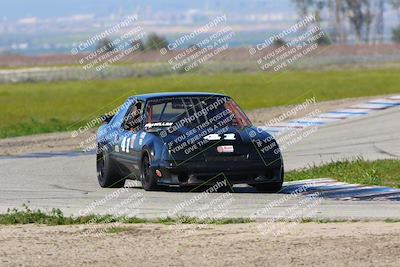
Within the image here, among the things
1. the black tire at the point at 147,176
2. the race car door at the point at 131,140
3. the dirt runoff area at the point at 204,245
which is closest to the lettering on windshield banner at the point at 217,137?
the black tire at the point at 147,176

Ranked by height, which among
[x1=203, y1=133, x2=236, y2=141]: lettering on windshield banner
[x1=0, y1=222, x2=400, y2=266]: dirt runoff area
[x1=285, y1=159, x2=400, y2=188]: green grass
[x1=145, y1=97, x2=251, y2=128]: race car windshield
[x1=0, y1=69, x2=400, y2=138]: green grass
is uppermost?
[x1=0, y1=222, x2=400, y2=266]: dirt runoff area

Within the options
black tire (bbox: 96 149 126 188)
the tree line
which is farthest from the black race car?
the tree line

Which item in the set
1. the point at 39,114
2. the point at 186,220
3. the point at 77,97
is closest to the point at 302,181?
the point at 186,220

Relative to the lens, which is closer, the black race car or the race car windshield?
the black race car

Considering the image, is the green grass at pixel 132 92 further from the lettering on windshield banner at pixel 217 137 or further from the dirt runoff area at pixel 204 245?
the dirt runoff area at pixel 204 245

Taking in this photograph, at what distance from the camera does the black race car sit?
16.8 m

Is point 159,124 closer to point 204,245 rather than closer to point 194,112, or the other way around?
point 194,112

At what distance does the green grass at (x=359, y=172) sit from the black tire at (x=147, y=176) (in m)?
2.83

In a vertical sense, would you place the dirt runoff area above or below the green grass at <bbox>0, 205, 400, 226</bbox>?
above

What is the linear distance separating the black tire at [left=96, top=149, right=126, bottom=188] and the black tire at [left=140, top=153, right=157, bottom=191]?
117 cm

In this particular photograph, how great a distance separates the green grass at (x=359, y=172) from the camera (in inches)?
732

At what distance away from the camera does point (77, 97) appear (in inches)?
2527

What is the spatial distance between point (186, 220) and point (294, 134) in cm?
1635

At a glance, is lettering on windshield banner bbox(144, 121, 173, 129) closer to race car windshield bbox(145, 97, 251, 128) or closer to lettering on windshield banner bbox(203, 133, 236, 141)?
race car windshield bbox(145, 97, 251, 128)
